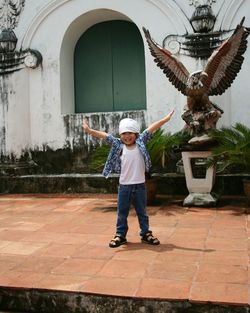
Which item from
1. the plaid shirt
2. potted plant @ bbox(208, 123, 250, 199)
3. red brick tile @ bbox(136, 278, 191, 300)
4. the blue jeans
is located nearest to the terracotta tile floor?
red brick tile @ bbox(136, 278, 191, 300)

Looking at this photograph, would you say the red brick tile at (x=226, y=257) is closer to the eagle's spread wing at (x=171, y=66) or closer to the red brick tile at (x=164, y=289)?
the red brick tile at (x=164, y=289)

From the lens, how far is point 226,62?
21.7 ft

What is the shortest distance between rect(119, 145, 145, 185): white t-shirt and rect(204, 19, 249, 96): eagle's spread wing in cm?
271

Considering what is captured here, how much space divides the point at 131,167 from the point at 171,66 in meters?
3.09

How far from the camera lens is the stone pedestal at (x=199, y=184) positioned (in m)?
6.39

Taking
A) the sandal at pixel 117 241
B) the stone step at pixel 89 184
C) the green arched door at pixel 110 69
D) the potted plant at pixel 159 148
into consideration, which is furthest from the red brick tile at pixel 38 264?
the green arched door at pixel 110 69

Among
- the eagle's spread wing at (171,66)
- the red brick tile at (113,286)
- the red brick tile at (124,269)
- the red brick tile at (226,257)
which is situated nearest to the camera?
the red brick tile at (113,286)

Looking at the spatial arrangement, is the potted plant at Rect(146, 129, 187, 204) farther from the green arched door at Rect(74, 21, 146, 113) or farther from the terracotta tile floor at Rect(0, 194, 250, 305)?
the green arched door at Rect(74, 21, 146, 113)

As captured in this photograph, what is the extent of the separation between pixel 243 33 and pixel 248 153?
1907 mm

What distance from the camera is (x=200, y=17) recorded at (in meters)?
7.39

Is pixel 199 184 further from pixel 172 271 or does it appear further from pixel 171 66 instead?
pixel 172 271

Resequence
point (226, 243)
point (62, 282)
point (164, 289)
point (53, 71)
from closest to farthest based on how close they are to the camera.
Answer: point (164, 289) → point (62, 282) → point (226, 243) → point (53, 71)

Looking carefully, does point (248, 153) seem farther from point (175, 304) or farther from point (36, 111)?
point (36, 111)

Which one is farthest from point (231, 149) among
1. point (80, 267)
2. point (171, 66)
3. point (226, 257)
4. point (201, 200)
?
point (80, 267)
